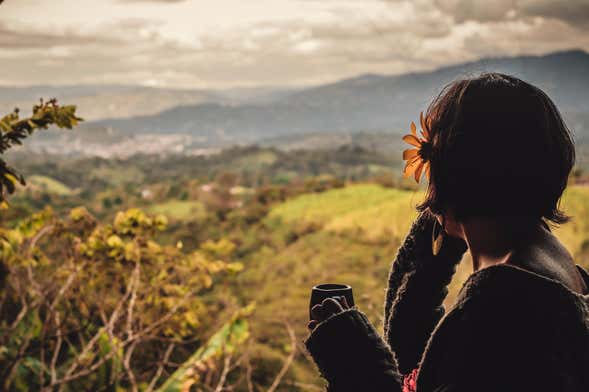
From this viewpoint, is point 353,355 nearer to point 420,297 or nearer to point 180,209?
point 420,297

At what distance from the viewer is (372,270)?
62.7ft

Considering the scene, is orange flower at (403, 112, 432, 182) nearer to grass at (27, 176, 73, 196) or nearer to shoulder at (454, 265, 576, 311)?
shoulder at (454, 265, 576, 311)

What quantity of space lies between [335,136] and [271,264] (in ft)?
453

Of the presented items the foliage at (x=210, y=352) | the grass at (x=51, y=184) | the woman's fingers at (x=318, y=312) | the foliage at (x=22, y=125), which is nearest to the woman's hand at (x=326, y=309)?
the woman's fingers at (x=318, y=312)

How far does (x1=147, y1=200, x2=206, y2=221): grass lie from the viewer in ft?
137

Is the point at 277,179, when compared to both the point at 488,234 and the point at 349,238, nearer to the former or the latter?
the point at 349,238

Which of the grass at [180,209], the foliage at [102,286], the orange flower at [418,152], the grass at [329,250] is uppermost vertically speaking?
the orange flower at [418,152]

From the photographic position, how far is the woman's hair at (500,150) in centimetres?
92

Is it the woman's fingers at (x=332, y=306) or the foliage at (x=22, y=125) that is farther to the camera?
the foliage at (x=22, y=125)

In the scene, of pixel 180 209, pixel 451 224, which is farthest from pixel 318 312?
pixel 180 209

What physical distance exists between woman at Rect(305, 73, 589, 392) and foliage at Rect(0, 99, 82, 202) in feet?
3.42

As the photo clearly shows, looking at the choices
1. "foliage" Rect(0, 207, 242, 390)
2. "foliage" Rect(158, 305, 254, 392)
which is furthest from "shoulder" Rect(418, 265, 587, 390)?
"foliage" Rect(158, 305, 254, 392)

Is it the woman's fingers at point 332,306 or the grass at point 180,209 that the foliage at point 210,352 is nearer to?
the woman's fingers at point 332,306

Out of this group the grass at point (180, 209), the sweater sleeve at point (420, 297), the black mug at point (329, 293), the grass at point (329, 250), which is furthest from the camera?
the grass at point (180, 209)
